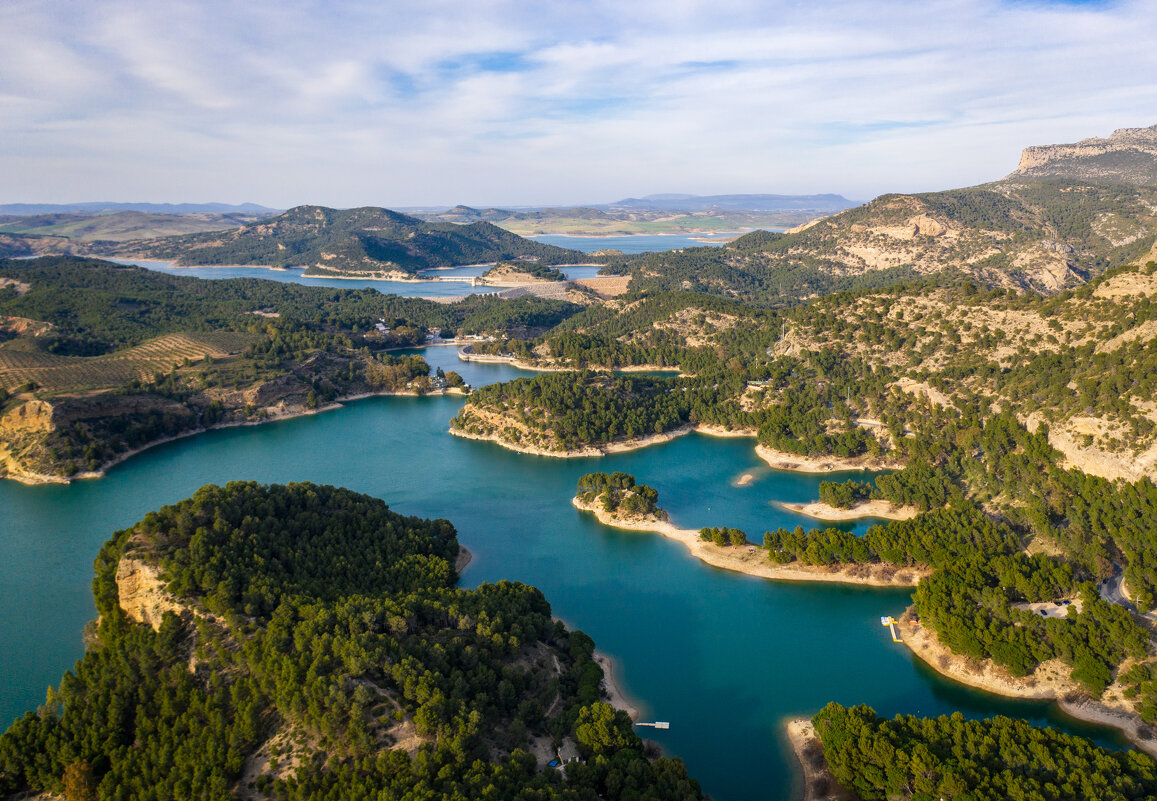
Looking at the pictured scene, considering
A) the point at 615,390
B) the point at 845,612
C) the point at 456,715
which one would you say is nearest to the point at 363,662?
the point at 456,715

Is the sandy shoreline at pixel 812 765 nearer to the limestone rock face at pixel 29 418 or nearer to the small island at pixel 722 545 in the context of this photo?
the small island at pixel 722 545

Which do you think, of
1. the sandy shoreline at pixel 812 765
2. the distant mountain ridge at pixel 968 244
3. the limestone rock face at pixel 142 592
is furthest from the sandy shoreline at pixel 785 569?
the distant mountain ridge at pixel 968 244

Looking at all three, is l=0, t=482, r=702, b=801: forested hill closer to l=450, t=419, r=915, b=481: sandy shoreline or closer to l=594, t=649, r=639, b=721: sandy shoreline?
l=594, t=649, r=639, b=721: sandy shoreline

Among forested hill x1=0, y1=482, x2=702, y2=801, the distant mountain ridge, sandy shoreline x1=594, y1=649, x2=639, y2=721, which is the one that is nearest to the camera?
forested hill x1=0, y1=482, x2=702, y2=801

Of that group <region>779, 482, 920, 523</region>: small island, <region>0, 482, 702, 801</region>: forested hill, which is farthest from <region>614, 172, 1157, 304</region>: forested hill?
<region>0, 482, 702, 801</region>: forested hill

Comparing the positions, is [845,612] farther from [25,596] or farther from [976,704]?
[25,596]

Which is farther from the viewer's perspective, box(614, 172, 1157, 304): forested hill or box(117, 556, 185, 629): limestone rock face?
box(614, 172, 1157, 304): forested hill
